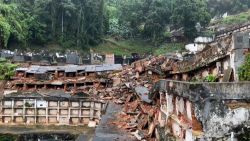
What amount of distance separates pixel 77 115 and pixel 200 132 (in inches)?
844

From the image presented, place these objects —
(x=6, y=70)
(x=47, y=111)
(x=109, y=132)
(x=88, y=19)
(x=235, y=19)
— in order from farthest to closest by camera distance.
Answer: (x=235, y=19)
(x=88, y=19)
(x=6, y=70)
(x=47, y=111)
(x=109, y=132)

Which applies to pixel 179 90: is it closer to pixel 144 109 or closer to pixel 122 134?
pixel 122 134

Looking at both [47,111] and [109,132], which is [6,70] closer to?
[47,111]

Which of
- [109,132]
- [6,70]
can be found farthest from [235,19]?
[109,132]

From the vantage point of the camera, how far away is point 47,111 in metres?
31.1

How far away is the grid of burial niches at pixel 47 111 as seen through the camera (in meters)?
31.0

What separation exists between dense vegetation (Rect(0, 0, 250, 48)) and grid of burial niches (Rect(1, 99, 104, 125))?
24.6m

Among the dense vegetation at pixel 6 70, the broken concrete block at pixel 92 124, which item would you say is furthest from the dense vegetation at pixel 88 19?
the broken concrete block at pixel 92 124

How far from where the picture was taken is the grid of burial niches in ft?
102

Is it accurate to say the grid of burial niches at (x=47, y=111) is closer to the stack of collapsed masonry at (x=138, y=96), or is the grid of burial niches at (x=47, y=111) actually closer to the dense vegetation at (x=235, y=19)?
the stack of collapsed masonry at (x=138, y=96)

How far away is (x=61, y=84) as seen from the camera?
123 feet

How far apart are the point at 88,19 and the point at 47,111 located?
32.3m

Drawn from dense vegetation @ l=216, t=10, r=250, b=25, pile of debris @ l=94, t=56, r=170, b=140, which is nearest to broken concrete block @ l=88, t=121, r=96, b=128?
pile of debris @ l=94, t=56, r=170, b=140

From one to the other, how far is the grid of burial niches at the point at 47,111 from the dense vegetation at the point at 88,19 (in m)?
24.6
